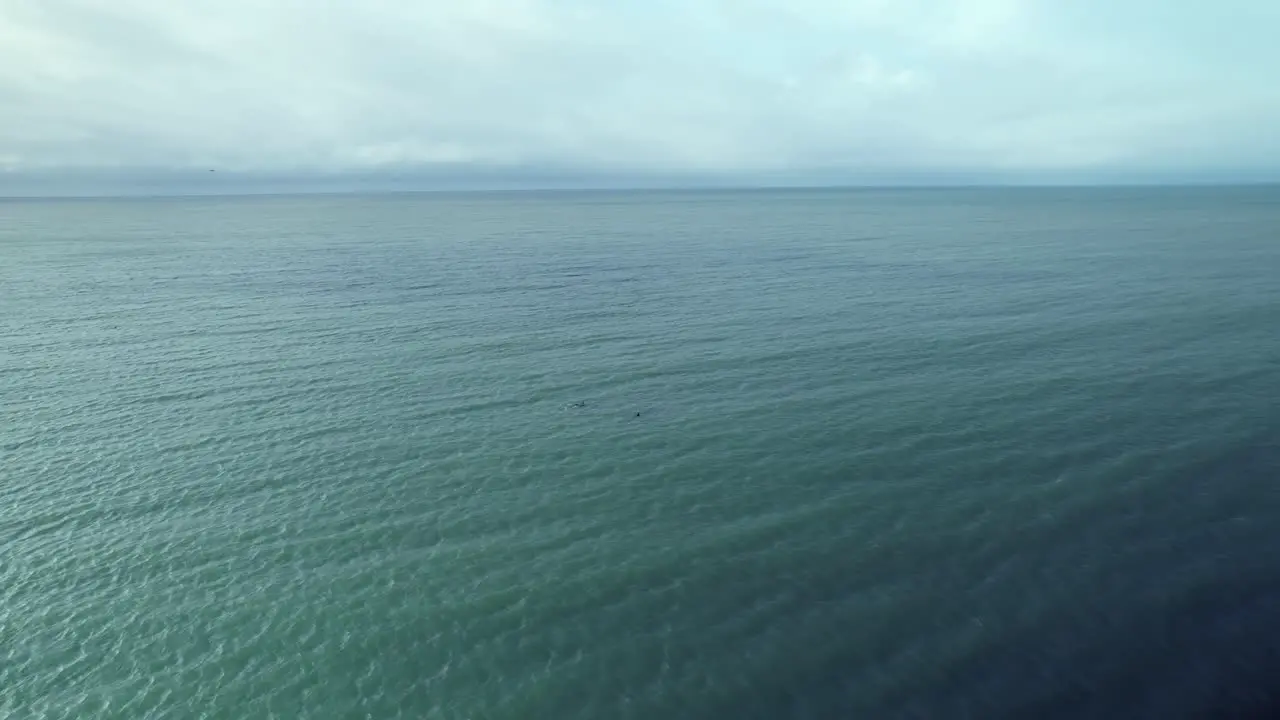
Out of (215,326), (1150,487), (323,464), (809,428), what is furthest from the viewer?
(215,326)

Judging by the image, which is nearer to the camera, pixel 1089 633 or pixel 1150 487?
pixel 1089 633

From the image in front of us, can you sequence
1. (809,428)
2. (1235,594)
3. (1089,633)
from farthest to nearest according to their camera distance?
1. (809,428)
2. (1235,594)
3. (1089,633)

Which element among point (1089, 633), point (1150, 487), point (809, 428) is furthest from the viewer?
point (809, 428)

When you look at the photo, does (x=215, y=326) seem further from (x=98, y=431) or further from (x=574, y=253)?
(x=574, y=253)

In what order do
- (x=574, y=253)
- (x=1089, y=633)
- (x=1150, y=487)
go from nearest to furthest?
(x=1089, y=633) → (x=1150, y=487) → (x=574, y=253)

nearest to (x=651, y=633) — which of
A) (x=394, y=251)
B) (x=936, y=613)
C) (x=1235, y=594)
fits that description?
(x=936, y=613)

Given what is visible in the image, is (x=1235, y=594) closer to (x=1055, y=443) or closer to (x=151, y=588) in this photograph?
(x=1055, y=443)

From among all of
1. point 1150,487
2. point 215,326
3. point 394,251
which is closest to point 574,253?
point 394,251
